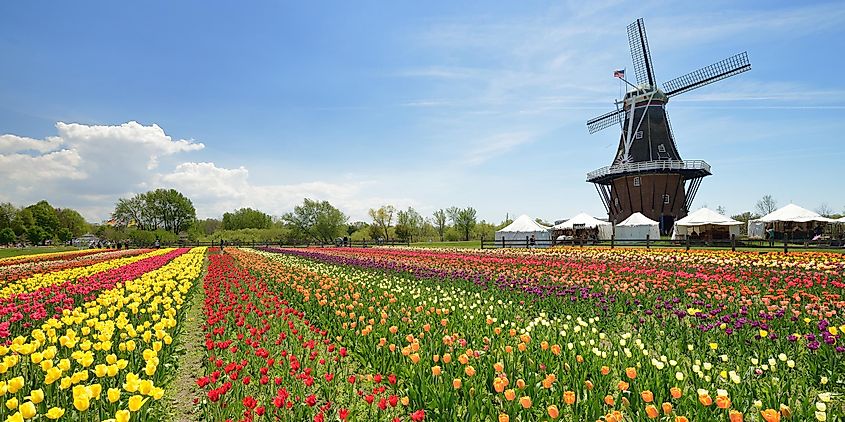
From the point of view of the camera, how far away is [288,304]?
28.8ft

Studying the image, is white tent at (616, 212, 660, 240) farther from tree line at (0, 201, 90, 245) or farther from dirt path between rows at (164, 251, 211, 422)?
tree line at (0, 201, 90, 245)

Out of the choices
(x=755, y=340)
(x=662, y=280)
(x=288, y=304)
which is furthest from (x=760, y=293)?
(x=288, y=304)

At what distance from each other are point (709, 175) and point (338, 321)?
41.1m

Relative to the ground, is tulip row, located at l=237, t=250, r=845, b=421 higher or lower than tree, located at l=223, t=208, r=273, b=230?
lower

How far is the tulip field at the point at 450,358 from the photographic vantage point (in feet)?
11.1

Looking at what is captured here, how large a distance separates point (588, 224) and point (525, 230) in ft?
16.8

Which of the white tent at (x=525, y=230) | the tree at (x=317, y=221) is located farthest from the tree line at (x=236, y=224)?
the white tent at (x=525, y=230)

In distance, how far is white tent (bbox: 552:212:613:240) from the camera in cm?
3762

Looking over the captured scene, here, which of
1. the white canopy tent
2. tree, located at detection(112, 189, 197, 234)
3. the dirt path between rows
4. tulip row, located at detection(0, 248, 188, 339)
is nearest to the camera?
the dirt path between rows

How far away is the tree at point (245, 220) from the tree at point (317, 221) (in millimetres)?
24661

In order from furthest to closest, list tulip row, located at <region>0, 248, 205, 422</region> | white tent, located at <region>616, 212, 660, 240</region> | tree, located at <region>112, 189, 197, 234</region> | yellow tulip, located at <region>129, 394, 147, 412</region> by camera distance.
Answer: tree, located at <region>112, 189, 197, 234</region>, white tent, located at <region>616, 212, 660, 240</region>, tulip row, located at <region>0, 248, 205, 422</region>, yellow tulip, located at <region>129, 394, 147, 412</region>

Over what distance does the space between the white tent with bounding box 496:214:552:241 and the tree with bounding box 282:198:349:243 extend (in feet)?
104

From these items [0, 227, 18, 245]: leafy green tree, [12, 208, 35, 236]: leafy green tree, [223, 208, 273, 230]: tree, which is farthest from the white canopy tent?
[12, 208, 35, 236]: leafy green tree

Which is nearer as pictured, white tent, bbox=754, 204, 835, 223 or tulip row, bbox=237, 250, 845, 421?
tulip row, bbox=237, 250, 845, 421
